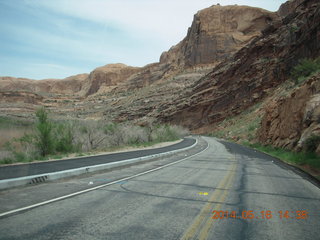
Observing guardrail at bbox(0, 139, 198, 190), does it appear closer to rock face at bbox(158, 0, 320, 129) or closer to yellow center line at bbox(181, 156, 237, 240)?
yellow center line at bbox(181, 156, 237, 240)

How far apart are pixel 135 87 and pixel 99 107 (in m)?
24.0

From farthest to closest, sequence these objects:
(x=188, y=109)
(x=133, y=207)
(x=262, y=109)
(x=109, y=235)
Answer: (x=188, y=109) < (x=262, y=109) < (x=133, y=207) < (x=109, y=235)

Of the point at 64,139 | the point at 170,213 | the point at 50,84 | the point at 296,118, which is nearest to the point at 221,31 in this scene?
the point at 296,118

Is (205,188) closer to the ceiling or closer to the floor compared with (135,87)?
closer to the floor

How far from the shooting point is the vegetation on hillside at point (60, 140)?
1440 cm

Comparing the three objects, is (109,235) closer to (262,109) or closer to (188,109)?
(262,109)

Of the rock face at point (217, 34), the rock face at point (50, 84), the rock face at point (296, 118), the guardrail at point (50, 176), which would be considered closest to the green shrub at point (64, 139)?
the guardrail at point (50, 176)

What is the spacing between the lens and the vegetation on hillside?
47.2 ft

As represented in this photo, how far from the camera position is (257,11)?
9369cm

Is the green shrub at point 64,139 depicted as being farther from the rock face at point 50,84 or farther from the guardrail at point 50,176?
the rock face at point 50,84

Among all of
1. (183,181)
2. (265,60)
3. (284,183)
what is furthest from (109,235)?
(265,60)
